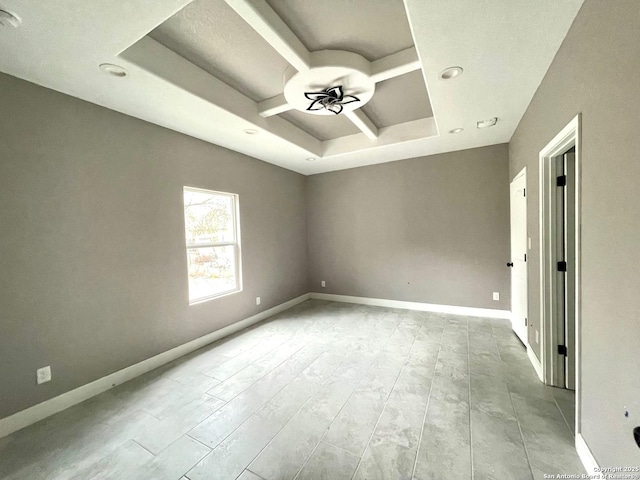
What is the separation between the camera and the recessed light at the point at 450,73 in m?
1.94

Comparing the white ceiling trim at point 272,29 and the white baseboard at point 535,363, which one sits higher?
the white ceiling trim at point 272,29

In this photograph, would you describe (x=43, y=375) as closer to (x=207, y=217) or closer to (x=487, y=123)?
(x=207, y=217)

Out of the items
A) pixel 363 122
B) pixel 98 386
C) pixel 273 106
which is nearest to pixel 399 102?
pixel 363 122

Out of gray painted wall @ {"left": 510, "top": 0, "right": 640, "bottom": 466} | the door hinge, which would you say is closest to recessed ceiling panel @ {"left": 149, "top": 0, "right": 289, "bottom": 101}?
gray painted wall @ {"left": 510, "top": 0, "right": 640, "bottom": 466}

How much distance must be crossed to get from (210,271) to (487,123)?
3.96m

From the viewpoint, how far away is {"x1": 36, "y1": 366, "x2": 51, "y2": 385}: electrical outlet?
1966mm

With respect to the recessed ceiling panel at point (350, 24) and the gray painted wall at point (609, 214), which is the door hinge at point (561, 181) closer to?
the gray painted wall at point (609, 214)

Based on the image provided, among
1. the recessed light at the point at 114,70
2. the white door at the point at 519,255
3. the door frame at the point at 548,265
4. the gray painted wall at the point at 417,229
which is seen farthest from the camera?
the gray painted wall at the point at 417,229

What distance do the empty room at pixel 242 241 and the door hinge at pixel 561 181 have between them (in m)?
0.01

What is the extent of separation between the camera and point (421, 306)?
4.32 m

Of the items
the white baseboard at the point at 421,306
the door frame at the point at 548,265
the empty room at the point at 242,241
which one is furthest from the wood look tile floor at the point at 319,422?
the white baseboard at the point at 421,306

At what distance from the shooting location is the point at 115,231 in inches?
95.3

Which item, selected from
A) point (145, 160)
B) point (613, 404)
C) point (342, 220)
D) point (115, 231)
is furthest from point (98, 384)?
point (342, 220)

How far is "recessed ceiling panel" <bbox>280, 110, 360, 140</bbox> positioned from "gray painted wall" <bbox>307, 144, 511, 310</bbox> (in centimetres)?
112
